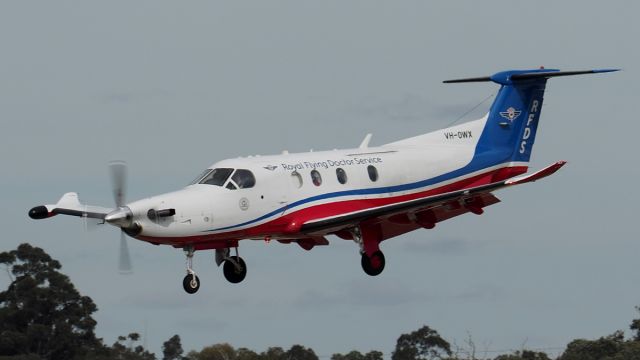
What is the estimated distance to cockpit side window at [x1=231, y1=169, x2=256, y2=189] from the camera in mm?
43938

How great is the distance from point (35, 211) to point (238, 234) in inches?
255

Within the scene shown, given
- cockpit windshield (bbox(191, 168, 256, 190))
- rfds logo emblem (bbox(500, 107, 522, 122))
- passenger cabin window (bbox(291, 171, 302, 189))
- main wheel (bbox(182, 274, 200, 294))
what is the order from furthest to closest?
rfds logo emblem (bbox(500, 107, 522, 122)) → passenger cabin window (bbox(291, 171, 302, 189)) → cockpit windshield (bbox(191, 168, 256, 190)) → main wheel (bbox(182, 274, 200, 294))

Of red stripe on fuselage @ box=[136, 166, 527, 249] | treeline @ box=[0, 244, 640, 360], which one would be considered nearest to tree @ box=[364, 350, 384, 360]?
treeline @ box=[0, 244, 640, 360]

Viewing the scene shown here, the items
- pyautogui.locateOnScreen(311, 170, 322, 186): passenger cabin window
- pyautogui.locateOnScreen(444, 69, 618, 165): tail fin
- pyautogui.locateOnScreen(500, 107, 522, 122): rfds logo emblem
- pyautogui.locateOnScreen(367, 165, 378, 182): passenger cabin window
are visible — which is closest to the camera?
pyautogui.locateOnScreen(311, 170, 322, 186): passenger cabin window

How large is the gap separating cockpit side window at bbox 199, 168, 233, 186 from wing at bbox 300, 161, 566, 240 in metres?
2.66

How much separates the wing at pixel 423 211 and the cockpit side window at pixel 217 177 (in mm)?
2656

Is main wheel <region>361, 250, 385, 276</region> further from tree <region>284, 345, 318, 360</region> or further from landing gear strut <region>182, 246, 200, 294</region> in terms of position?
tree <region>284, 345, 318, 360</region>

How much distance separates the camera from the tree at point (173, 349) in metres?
97.1

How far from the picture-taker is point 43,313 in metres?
86.2

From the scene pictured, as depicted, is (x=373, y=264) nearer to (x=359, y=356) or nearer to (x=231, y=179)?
(x=231, y=179)

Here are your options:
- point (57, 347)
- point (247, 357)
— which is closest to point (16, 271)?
point (57, 347)

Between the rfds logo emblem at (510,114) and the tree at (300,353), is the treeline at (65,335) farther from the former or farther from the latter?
the rfds logo emblem at (510,114)

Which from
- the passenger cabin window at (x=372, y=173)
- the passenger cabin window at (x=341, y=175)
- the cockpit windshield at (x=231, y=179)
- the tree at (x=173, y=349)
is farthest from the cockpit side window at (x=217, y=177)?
the tree at (x=173, y=349)

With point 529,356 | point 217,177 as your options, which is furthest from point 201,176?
point 529,356
